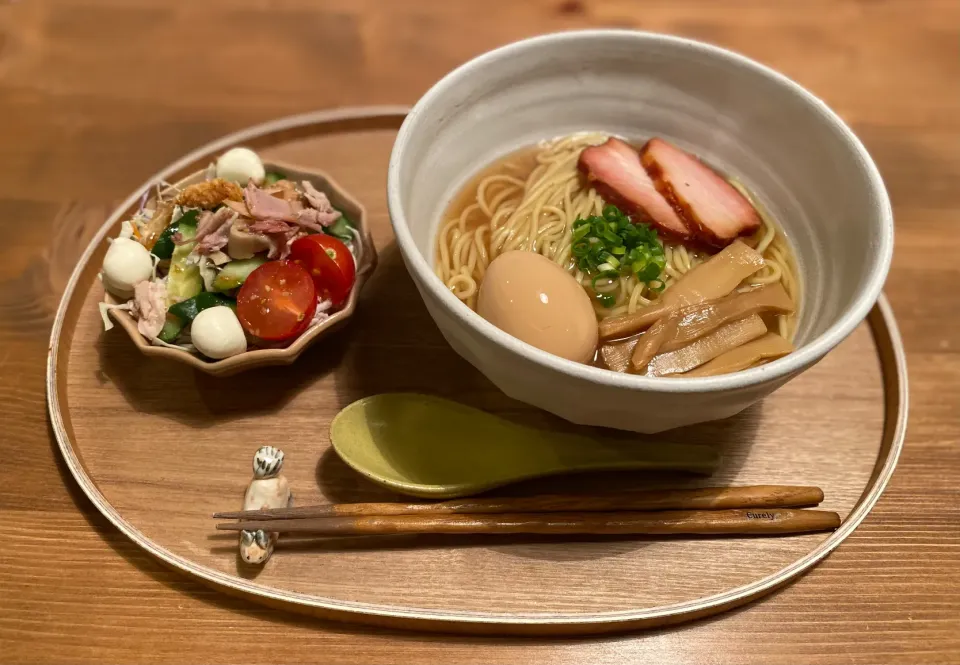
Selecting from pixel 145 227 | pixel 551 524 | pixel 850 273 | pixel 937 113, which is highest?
pixel 937 113

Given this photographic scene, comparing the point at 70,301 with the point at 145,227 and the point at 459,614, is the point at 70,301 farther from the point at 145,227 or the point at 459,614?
the point at 459,614

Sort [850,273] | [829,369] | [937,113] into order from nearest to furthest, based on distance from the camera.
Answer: [850,273] → [829,369] → [937,113]

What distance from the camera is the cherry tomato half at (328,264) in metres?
1.64

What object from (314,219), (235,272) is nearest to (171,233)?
(235,272)

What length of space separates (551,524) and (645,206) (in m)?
0.87

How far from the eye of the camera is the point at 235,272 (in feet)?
5.51

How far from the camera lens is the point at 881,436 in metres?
1.61

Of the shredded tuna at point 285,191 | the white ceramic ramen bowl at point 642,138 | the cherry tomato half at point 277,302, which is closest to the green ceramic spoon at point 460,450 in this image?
the white ceramic ramen bowl at point 642,138

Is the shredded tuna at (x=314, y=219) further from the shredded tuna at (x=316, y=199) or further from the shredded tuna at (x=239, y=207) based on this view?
the shredded tuna at (x=239, y=207)

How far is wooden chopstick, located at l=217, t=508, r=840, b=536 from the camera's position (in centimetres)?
137

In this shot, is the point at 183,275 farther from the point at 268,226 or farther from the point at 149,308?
the point at 268,226

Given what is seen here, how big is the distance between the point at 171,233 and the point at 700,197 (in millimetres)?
1439

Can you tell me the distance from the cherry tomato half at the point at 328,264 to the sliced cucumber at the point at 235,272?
108 mm

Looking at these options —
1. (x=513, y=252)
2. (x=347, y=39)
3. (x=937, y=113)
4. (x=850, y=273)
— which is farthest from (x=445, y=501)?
(x=937, y=113)
